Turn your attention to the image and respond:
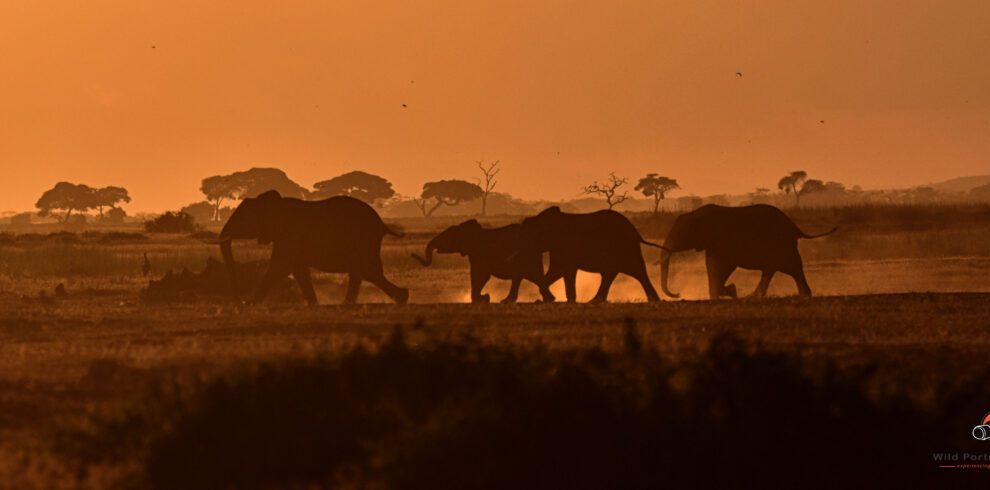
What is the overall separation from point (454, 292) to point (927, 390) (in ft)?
70.4

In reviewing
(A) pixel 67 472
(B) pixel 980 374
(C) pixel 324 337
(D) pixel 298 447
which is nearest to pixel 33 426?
(A) pixel 67 472

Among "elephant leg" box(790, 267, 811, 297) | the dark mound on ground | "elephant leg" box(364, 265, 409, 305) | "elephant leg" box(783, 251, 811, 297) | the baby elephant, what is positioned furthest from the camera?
the dark mound on ground

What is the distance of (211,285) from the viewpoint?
29.7 m

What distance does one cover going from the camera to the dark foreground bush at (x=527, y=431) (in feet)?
34.6

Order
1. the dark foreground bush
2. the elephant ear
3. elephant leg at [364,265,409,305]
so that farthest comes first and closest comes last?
1. elephant leg at [364,265,409,305]
2. the elephant ear
3. the dark foreground bush

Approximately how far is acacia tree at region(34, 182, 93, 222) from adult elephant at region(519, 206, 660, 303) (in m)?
109

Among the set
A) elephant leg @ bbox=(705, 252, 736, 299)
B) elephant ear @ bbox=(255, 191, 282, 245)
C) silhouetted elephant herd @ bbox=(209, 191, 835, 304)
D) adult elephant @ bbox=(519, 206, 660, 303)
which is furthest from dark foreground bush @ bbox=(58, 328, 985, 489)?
elephant leg @ bbox=(705, 252, 736, 299)

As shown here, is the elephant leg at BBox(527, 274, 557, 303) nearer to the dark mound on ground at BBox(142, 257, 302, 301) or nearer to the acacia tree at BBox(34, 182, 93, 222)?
the dark mound on ground at BBox(142, 257, 302, 301)

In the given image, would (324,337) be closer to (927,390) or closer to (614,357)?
(614,357)

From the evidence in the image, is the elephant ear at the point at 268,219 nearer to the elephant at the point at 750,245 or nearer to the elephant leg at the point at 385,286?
the elephant leg at the point at 385,286

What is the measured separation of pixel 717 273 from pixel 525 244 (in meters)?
3.20

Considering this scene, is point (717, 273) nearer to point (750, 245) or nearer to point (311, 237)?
point (750, 245)

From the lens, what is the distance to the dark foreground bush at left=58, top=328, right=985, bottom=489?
1055cm

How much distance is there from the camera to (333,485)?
10531mm
